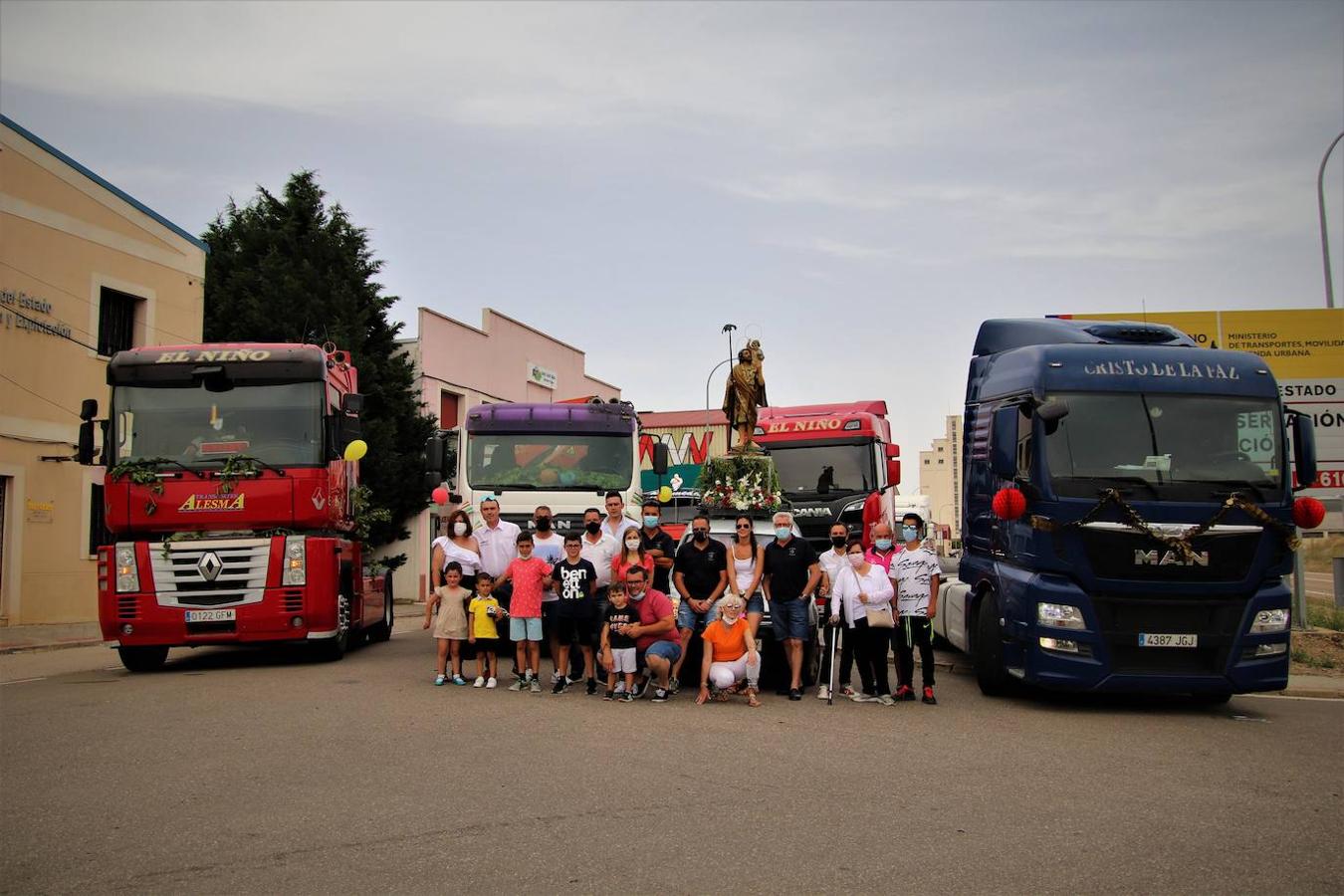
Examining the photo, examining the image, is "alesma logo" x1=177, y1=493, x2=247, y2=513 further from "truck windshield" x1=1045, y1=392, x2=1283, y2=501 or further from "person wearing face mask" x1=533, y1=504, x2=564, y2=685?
"truck windshield" x1=1045, y1=392, x2=1283, y2=501

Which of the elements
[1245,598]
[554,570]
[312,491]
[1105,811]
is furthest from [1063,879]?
[312,491]

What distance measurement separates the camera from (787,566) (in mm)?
11500

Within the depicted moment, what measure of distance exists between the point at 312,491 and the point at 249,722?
4.12m

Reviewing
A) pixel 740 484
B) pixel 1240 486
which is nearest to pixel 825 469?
pixel 740 484

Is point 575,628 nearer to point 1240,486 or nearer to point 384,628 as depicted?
point 1240,486

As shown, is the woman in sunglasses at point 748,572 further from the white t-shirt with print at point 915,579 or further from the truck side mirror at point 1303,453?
the truck side mirror at point 1303,453

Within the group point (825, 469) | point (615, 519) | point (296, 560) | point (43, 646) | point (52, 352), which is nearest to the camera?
point (296, 560)

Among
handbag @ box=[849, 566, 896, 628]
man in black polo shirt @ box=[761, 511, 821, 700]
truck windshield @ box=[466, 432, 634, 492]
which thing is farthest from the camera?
truck windshield @ box=[466, 432, 634, 492]

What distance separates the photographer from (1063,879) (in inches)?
210

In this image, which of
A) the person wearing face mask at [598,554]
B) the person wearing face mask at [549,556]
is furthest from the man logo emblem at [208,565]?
the person wearing face mask at [598,554]

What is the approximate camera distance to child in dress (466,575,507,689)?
39.1ft

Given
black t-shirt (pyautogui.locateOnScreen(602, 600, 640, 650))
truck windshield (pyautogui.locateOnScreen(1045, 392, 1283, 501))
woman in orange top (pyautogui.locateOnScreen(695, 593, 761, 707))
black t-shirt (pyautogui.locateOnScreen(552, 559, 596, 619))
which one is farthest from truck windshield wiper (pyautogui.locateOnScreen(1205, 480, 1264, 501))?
black t-shirt (pyautogui.locateOnScreen(552, 559, 596, 619))

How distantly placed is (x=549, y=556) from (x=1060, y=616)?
522cm

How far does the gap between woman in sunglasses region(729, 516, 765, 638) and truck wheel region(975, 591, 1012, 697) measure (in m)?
2.22
